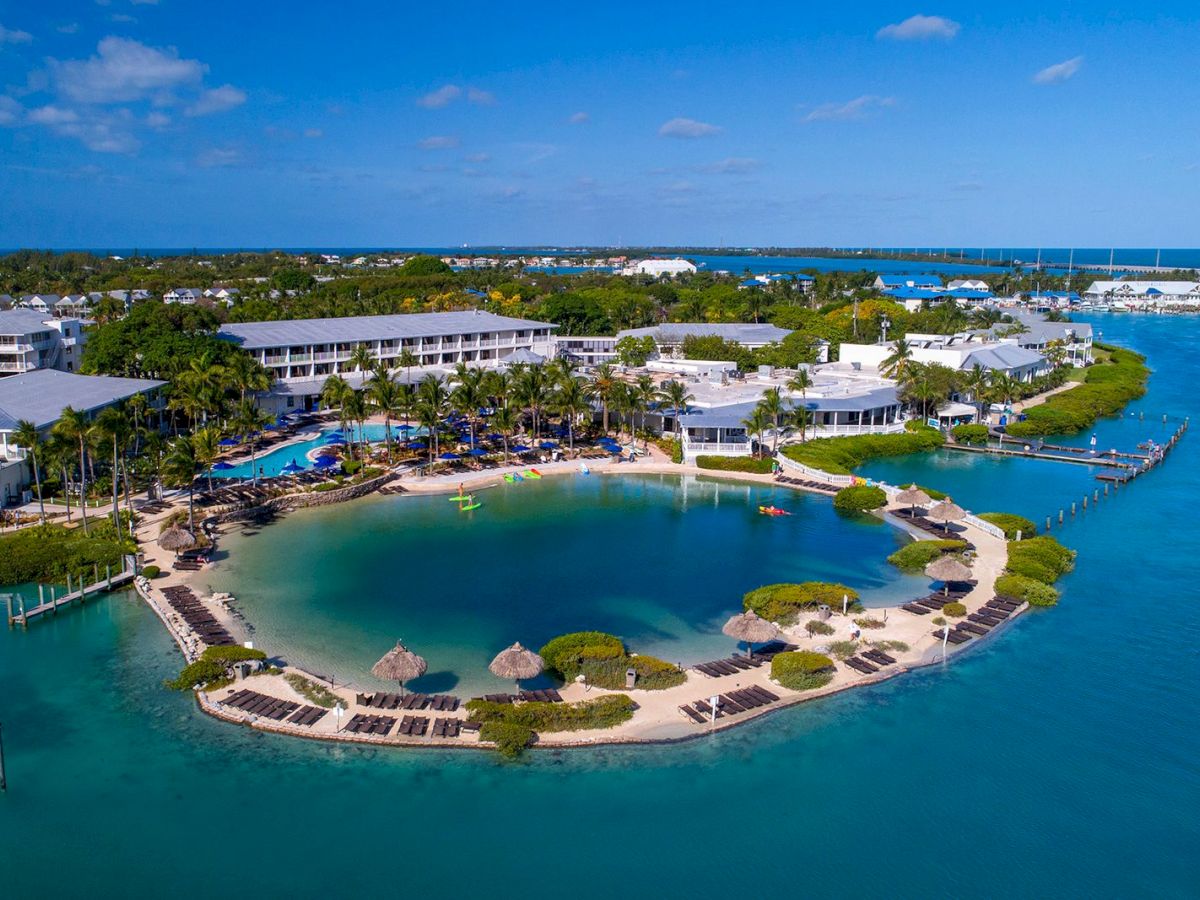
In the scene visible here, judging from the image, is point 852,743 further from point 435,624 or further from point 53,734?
point 53,734

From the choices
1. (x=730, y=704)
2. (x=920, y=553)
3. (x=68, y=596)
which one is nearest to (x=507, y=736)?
(x=730, y=704)

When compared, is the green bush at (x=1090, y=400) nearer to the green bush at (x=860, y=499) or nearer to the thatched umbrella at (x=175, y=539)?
the green bush at (x=860, y=499)

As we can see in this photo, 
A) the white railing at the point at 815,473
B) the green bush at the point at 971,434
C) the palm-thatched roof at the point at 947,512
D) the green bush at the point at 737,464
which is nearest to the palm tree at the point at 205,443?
the green bush at the point at 737,464

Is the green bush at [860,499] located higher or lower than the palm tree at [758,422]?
lower

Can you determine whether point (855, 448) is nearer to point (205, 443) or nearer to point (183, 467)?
point (205, 443)

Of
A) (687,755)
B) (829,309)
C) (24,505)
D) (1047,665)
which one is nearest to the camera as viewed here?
(687,755)

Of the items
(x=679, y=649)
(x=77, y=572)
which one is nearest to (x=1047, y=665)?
(x=679, y=649)
